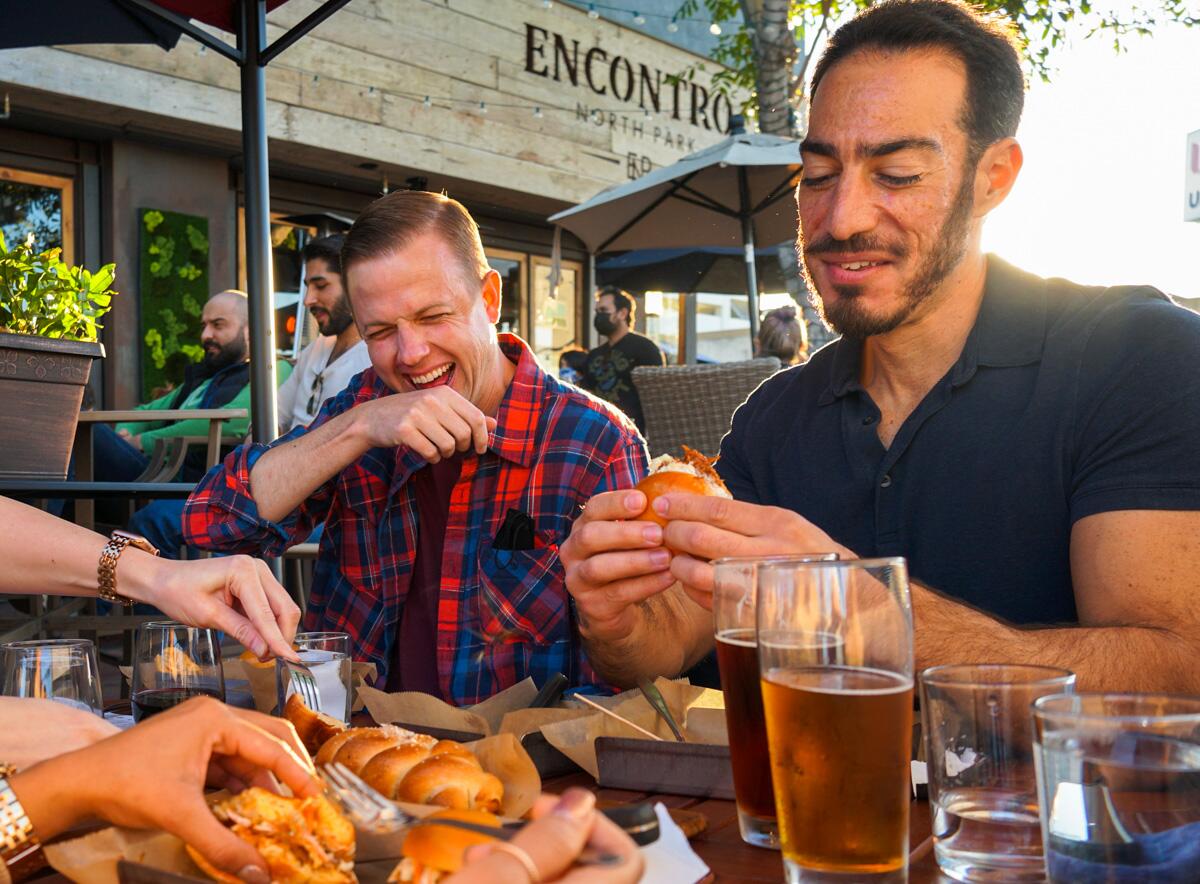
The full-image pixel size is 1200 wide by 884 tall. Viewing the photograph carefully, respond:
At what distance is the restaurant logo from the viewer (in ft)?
37.3

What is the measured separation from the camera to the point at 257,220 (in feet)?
11.6

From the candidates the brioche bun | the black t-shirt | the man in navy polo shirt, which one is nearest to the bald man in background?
the black t-shirt

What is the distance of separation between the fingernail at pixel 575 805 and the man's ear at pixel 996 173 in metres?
1.75

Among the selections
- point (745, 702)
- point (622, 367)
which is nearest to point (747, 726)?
point (745, 702)

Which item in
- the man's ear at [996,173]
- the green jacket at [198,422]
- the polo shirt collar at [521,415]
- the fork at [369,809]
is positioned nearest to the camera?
the fork at [369,809]

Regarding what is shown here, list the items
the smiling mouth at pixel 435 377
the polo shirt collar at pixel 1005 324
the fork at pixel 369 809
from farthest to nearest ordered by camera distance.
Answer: the smiling mouth at pixel 435 377 < the polo shirt collar at pixel 1005 324 < the fork at pixel 369 809

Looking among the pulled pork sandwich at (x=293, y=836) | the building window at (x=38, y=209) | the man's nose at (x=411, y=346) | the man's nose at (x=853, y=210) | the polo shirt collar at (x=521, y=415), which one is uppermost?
the building window at (x=38, y=209)

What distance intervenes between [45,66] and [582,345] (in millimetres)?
6510

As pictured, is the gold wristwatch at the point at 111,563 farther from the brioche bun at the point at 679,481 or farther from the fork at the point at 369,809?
the fork at the point at 369,809

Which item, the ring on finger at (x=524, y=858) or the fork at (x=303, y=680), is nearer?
the ring on finger at (x=524, y=858)

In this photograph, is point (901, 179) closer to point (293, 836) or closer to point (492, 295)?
point (492, 295)

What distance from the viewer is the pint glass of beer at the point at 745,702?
1.06 metres

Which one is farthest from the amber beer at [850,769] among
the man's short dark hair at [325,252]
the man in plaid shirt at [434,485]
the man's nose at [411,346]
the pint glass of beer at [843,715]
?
the man's short dark hair at [325,252]

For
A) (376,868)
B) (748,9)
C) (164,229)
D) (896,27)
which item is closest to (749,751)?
(376,868)
